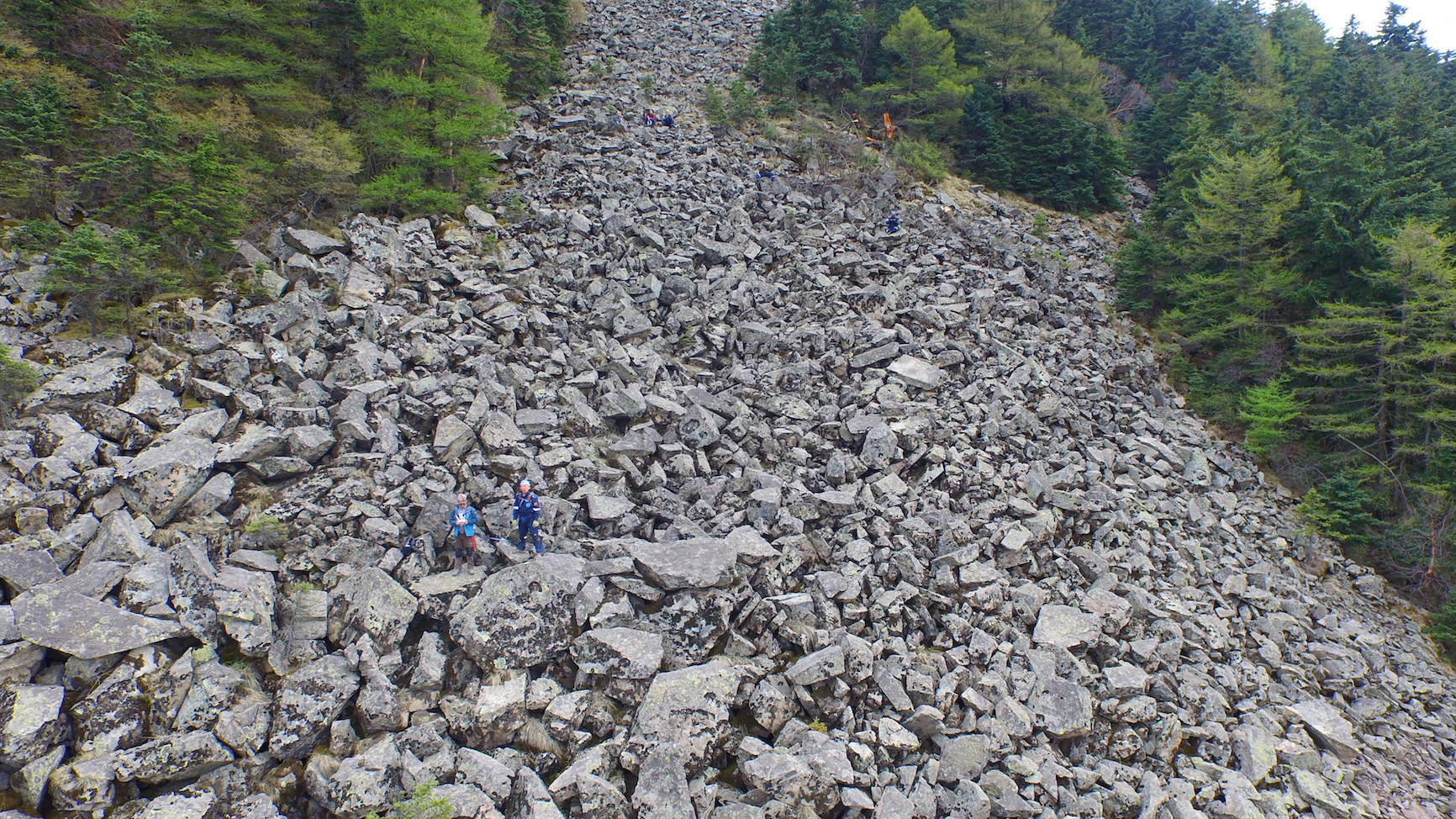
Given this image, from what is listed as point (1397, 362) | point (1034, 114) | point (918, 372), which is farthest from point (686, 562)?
point (1034, 114)

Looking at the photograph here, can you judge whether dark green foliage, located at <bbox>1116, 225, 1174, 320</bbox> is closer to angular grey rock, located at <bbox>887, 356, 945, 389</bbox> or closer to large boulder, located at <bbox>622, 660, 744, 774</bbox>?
angular grey rock, located at <bbox>887, 356, 945, 389</bbox>

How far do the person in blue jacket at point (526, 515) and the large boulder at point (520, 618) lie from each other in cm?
83

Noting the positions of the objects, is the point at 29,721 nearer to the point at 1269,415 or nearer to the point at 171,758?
the point at 171,758

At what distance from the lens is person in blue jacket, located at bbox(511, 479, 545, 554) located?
9.82m

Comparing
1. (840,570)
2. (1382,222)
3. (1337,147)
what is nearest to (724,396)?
(840,570)

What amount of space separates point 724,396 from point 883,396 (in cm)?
382

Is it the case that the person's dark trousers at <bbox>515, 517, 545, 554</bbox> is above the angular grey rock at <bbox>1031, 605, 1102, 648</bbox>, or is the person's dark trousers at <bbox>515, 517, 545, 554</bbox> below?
below

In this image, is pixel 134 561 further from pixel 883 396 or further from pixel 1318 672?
pixel 1318 672

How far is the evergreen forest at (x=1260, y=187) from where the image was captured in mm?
17359

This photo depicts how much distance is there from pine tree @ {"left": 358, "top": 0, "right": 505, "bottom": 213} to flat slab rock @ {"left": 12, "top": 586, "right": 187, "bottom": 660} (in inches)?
529

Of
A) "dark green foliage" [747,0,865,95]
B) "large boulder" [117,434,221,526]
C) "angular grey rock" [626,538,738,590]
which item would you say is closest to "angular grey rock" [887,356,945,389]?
"angular grey rock" [626,538,738,590]

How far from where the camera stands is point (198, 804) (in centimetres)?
626

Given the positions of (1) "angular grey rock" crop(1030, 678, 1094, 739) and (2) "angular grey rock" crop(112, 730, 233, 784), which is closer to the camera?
(2) "angular grey rock" crop(112, 730, 233, 784)

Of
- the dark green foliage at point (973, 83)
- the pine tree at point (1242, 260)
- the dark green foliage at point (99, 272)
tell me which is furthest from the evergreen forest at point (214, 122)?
the pine tree at point (1242, 260)
